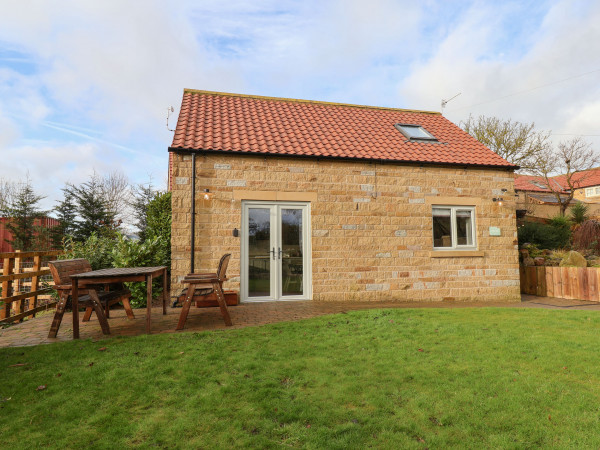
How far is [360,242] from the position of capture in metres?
7.95

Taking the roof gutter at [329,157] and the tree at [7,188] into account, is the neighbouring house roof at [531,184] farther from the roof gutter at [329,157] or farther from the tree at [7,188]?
the tree at [7,188]

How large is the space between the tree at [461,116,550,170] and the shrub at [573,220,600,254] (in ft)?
24.0

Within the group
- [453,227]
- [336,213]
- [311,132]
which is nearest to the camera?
[336,213]

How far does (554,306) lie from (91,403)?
9120 millimetres

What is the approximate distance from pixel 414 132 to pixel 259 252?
6276mm

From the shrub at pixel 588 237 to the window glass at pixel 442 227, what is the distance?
31.6 feet

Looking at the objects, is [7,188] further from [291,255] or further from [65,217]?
[291,255]

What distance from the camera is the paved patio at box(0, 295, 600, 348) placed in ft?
15.5

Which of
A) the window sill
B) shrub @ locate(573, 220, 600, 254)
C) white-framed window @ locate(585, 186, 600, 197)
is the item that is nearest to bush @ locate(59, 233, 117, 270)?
the window sill

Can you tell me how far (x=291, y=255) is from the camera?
7719mm

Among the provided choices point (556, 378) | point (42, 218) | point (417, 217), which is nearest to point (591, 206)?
point (417, 217)

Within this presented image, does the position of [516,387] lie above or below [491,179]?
below

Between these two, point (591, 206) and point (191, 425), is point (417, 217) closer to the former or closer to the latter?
point (191, 425)

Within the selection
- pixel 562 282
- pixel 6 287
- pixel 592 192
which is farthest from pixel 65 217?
pixel 592 192
